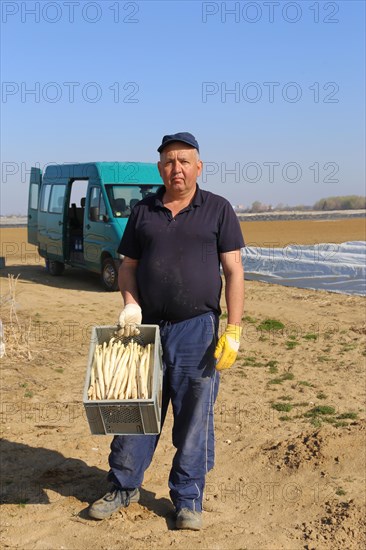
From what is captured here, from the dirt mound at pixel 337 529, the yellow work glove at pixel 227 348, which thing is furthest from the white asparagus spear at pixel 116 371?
the dirt mound at pixel 337 529

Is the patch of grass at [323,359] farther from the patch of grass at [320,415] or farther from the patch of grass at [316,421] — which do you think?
the patch of grass at [316,421]

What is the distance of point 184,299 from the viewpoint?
13.4 feet

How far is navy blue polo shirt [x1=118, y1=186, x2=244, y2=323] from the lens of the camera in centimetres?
404

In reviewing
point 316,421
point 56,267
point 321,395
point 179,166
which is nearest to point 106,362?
point 179,166

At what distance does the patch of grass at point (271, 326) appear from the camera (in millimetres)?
10141

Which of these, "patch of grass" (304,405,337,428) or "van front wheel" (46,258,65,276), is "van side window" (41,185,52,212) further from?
"patch of grass" (304,405,337,428)

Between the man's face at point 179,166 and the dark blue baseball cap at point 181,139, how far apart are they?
0.02 m

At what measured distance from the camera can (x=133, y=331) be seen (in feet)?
13.2

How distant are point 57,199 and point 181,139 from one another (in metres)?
12.5

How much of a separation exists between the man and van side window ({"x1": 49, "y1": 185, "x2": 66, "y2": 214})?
1178 cm

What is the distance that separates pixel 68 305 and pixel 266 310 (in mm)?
3464

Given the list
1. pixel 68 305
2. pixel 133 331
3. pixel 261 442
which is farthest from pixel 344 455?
pixel 68 305

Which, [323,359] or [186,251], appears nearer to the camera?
[186,251]

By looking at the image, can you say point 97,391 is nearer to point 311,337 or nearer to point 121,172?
point 311,337
